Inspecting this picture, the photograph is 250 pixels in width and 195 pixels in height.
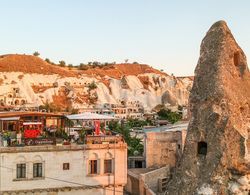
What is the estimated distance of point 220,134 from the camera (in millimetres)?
21375

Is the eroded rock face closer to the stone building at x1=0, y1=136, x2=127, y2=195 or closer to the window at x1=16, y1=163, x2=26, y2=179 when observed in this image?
the stone building at x1=0, y1=136, x2=127, y2=195

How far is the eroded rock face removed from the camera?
68.9 ft

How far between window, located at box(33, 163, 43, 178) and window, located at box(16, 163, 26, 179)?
0.70m

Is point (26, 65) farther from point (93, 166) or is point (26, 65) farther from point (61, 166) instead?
point (61, 166)

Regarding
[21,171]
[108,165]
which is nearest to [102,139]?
[108,165]

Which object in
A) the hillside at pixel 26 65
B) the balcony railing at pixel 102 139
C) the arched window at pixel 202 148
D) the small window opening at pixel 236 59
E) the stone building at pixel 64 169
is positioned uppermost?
the hillside at pixel 26 65

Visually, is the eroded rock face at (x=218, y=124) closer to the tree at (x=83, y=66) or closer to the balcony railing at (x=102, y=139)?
the balcony railing at (x=102, y=139)

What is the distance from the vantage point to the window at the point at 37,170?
31547mm

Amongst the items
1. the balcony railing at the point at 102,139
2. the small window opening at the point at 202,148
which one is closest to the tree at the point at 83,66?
the balcony railing at the point at 102,139

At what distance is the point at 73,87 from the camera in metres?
130

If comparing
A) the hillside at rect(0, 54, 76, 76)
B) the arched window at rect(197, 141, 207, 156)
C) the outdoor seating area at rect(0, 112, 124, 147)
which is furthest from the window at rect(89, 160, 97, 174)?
the hillside at rect(0, 54, 76, 76)

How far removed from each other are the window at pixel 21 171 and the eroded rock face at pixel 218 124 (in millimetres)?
12891

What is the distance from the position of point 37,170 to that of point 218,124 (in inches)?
600

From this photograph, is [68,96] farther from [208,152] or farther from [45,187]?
[208,152]
